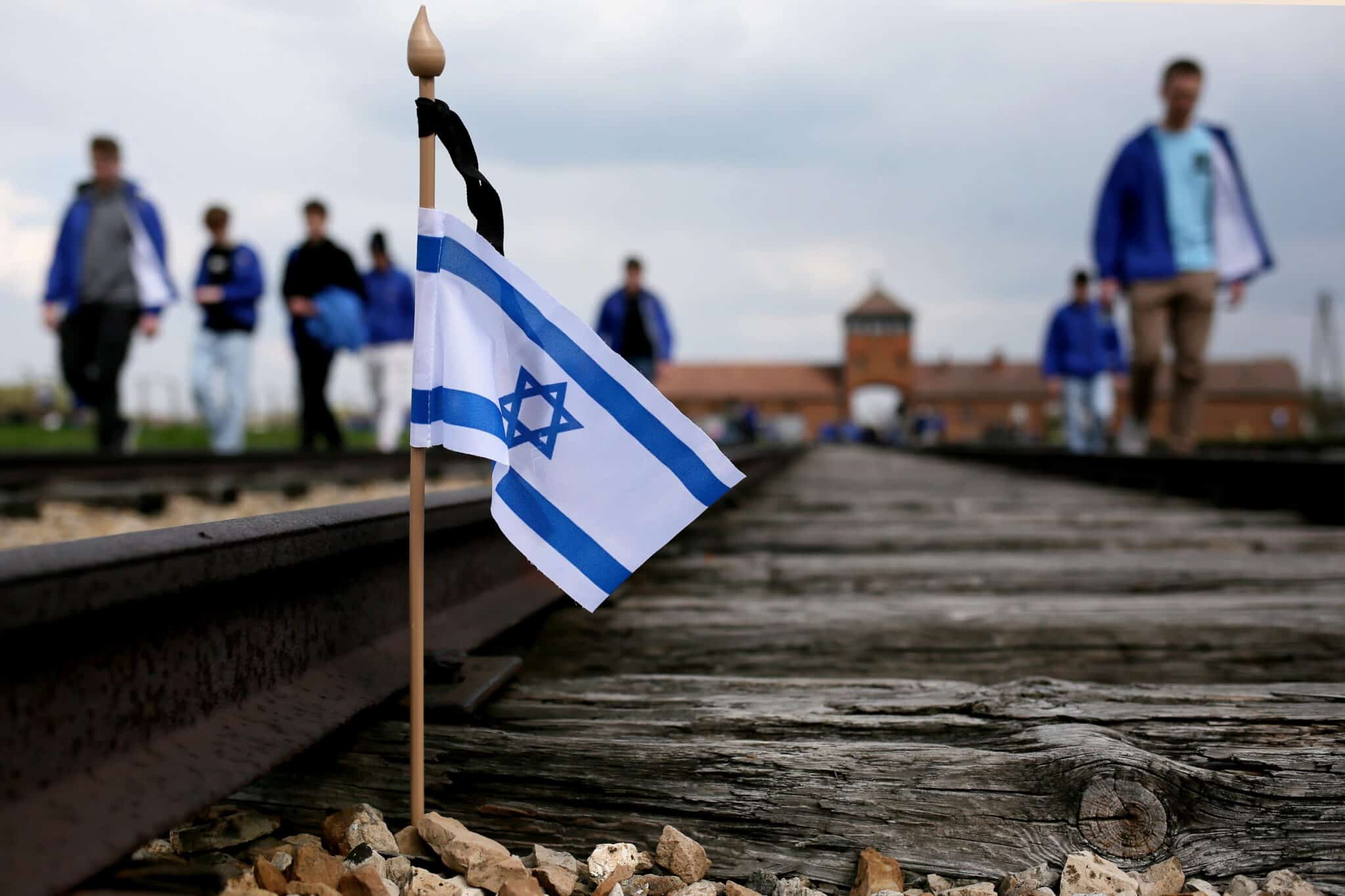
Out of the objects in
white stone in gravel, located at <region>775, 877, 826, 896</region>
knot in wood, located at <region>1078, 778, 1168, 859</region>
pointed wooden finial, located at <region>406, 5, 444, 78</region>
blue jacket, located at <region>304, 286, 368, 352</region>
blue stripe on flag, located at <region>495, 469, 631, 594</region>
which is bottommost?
white stone in gravel, located at <region>775, 877, 826, 896</region>

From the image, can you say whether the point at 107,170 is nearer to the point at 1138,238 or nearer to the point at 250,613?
the point at 1138,238

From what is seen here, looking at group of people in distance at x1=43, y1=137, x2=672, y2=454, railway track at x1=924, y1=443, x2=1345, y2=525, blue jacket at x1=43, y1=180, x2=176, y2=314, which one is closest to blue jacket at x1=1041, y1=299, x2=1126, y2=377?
railway track at x1=924, y1=443, x2=1345, y2=525

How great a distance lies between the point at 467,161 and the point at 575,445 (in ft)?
1.25

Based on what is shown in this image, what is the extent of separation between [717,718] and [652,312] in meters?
9.48

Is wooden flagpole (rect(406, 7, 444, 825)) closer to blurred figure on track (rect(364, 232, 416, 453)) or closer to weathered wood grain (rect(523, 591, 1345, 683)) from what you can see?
weathered wood grain (rect(523, 591, 1345, 683))

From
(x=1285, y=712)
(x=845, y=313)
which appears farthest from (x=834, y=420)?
(x=1285, y=712)

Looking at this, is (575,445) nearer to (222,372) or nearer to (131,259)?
(131,259)

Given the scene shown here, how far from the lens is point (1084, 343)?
1172 cm

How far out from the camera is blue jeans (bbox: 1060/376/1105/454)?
39.8ft

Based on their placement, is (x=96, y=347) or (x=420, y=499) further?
(x=96, y=347)

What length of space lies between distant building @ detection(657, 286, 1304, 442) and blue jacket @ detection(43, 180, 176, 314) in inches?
3071

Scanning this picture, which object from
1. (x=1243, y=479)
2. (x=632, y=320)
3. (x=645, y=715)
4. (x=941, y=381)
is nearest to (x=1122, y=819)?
(x=645, y=715)

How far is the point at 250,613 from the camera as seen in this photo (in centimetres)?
126

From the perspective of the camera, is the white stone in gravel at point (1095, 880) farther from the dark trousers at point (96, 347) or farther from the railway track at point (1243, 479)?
the dark trousers at point (96, 347)
